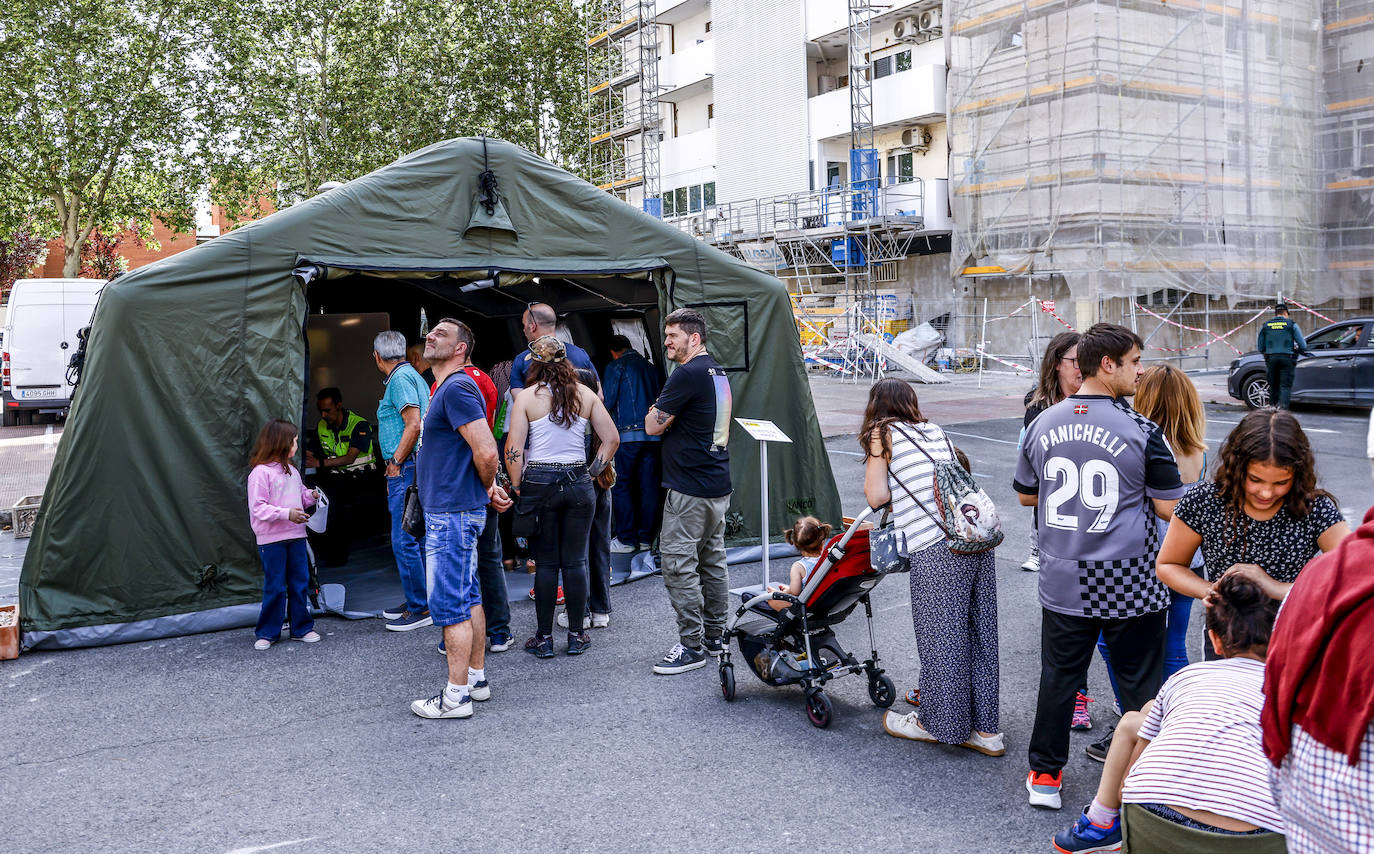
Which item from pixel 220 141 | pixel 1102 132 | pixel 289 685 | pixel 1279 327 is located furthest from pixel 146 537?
pixel 220 141

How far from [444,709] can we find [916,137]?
26321mm

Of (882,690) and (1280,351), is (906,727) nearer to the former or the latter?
(882,690)

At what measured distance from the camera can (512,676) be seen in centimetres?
562

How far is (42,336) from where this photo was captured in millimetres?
18344

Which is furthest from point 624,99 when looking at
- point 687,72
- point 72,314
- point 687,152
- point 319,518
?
point 319,518

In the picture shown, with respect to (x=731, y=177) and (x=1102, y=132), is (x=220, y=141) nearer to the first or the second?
(x=731, y=177)

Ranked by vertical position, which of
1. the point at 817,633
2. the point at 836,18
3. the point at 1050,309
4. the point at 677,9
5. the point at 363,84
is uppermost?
the point at 677,9

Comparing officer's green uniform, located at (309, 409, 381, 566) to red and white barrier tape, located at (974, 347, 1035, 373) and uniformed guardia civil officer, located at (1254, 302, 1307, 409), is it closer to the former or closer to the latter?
uniformed guardia civil officer, located at (1254, 302, 1307, 409)

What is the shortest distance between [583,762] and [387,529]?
5762 millimetres

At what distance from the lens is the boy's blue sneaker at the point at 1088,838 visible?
134 inches

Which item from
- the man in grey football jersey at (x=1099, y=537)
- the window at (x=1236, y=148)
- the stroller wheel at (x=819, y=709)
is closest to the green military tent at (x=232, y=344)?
the stroller wheel at (x=819, y=709)

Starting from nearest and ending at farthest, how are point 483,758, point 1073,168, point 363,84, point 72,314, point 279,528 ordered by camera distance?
1. point 483,758
2. point 279,528
3. point 72,314
4. point 1073,168
5. point 363,84

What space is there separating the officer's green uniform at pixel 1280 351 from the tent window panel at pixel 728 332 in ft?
34.9

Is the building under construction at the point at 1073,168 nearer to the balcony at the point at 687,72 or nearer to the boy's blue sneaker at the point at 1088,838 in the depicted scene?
the balcony at the point at 687,72
